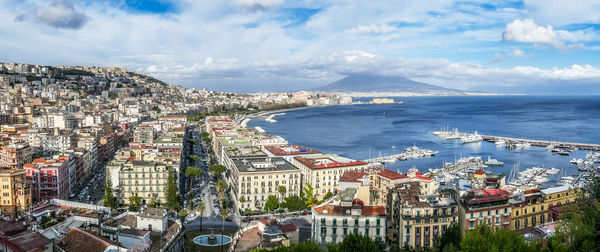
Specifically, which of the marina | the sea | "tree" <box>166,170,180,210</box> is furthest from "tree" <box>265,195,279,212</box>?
the marina

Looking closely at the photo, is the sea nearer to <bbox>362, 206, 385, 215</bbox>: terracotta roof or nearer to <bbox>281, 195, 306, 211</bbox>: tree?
<bbox>281, 195, 306, 211</bbox>: tree

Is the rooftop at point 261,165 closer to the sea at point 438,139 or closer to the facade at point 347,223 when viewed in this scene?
the facade at point 347,223

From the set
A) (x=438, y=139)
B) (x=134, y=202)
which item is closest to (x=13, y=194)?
(x=134, y=202)

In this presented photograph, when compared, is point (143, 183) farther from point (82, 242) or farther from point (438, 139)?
point (438, 139)

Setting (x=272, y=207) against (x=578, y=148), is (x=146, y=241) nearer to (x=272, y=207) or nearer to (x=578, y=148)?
(x=272, y=207)

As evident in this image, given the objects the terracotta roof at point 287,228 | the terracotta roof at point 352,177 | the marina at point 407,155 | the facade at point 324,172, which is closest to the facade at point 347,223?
the terracotta roof at point 287,228
